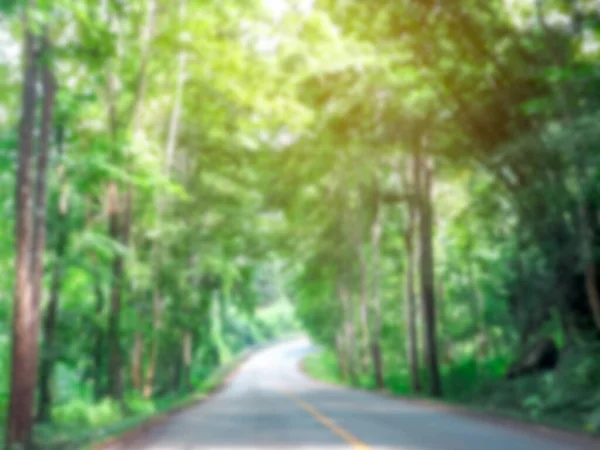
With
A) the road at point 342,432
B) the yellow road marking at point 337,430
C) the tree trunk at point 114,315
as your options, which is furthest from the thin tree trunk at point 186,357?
the yellow road marking at point 337,430

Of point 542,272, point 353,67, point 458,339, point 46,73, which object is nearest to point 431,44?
point 353,67

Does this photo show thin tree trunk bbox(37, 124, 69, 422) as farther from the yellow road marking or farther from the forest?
the yellow road marking

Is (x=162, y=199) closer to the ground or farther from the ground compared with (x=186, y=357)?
farther from the ground

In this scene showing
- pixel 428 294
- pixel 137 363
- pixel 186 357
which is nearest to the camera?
pixel 137 363

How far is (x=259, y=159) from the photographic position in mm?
29281

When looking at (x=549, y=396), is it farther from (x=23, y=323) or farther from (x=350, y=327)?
(x=350, y=327)

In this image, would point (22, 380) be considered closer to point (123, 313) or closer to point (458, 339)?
point (123, 313)

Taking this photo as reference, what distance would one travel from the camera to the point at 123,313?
68.8 ft

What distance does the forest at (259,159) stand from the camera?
13.8m

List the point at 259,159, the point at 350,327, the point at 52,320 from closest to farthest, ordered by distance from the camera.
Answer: the point at 52,320
the point at 259,159
the point at 350,327

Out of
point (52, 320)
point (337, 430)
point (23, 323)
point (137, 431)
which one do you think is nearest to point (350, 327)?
point (52, 320)

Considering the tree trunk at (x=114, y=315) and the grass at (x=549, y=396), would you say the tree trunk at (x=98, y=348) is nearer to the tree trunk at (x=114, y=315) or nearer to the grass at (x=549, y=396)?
the tree trunk at (x=114, y=315)

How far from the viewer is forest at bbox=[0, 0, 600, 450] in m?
13.8

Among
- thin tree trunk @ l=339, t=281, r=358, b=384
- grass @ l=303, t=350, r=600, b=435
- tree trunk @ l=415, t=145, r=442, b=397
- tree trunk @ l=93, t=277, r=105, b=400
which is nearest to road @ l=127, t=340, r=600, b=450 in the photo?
grass @ l=303, t=350, r=600, b=435
